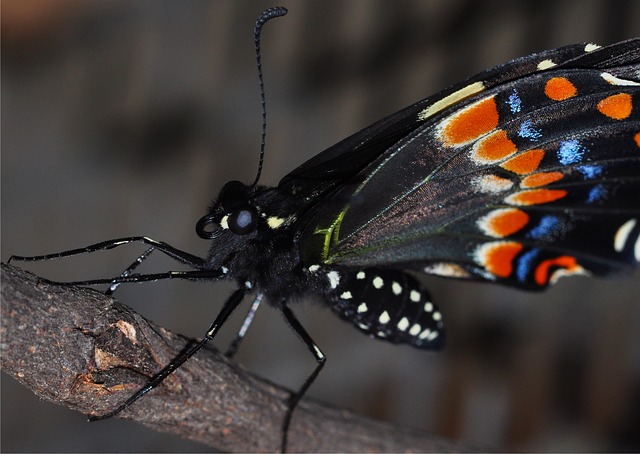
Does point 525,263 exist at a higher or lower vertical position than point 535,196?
lower

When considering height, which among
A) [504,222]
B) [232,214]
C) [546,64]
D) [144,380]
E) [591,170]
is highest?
[546,64]

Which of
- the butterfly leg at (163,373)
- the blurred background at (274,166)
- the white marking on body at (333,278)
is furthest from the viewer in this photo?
the blurred background at (274,166)

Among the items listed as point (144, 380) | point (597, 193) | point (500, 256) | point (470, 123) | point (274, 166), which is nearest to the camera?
point (144, 380)

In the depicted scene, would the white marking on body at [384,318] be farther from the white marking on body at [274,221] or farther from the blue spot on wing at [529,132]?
the blue spot on wing at [529,132]

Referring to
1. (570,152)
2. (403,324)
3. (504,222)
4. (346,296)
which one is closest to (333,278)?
(346,296)

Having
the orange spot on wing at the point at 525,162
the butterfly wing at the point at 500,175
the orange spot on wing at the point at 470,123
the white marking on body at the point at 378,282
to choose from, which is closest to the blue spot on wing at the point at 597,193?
the butterfly wing at the point at 500,175

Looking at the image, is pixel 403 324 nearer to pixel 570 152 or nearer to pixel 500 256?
pixel 500 256

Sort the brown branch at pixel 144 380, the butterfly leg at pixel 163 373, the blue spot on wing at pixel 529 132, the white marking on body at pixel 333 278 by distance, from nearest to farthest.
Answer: the brown branch at pixel 144 380, the butterfly leg at pixel 163 373, the blue spot on wing at pixel 529 132, the white marking on body at pixel 333 278
